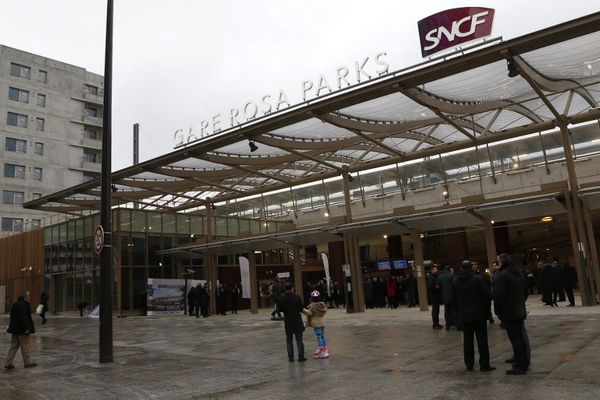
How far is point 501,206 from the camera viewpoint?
1934cm

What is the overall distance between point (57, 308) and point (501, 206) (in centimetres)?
2910

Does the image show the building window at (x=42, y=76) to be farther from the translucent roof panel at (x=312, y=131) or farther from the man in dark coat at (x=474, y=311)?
the man in dark coat at (x=474, y=311)

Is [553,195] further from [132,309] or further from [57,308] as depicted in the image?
[57,308]

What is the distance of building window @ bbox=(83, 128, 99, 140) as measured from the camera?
Result: 7300 cm

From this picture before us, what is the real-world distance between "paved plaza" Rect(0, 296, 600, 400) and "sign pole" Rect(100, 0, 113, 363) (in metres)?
0.62

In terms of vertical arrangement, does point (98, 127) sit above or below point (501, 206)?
above

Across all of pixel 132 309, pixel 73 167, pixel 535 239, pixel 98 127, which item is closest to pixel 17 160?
pixel 73 167

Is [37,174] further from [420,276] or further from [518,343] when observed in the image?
[518,343]

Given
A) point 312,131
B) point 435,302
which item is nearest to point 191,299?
point 312,131

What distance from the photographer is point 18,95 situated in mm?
65312

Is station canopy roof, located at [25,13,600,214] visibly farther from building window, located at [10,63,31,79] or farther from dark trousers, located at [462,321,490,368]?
building window, located at [10,63,31,79]

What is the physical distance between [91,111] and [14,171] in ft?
50.6

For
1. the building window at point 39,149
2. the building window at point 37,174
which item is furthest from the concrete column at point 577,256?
the building window at point 39,149

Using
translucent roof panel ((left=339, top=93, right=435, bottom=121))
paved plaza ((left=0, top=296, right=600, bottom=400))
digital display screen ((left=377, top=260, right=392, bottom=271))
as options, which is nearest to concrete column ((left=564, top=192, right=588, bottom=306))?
paved plaza ((left=0, top=296, right=600, bottom=400))
